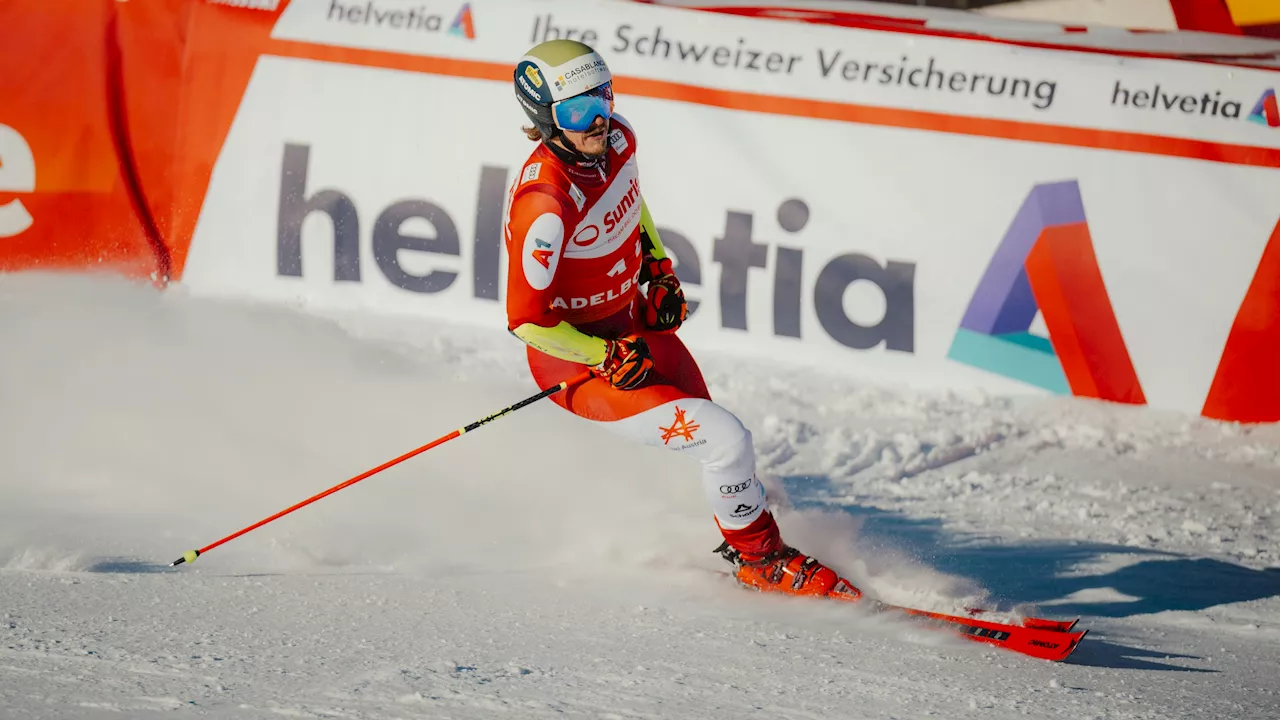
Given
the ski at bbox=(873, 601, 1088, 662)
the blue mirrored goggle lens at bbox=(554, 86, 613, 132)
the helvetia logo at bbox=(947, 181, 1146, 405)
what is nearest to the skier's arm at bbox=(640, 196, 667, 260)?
the blue mirrored goggle lens at bbox=(554, 86, 613, 132)

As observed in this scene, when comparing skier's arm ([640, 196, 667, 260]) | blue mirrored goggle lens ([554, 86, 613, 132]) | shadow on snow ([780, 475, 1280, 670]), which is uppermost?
blue mirrored goggle lens ([554, 86, 613, 132])

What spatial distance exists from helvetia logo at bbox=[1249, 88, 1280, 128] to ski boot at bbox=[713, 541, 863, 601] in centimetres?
394

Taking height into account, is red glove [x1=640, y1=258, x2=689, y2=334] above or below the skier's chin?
below

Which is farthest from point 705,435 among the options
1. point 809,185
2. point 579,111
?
point 809,185

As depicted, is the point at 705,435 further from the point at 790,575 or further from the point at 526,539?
the point at 526,539

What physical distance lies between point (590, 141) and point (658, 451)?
2189 millimetres

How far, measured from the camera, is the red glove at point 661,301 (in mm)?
4559

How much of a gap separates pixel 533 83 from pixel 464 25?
11.7 feet

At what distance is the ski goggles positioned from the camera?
3.91 metres

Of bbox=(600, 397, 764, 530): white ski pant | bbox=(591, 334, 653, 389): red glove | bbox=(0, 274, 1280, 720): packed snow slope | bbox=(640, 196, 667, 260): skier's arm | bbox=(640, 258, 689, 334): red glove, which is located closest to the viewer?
bbox=(0, 274, 1280, 720): packed snow slope

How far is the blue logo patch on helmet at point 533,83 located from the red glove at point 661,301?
928 mm

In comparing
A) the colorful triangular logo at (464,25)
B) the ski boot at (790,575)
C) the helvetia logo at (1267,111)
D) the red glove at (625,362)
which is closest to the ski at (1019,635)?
the ski boot at (790,575)

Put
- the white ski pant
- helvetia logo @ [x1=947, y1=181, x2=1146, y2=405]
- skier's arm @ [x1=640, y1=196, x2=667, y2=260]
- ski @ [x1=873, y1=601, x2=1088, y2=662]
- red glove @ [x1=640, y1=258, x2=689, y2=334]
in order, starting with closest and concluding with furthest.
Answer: ski @ [x1=873, y1=601, x2=1088, y2=662], the white ski pant, red glove @ [x1=640, y1=258, x2=689, y2=334], skier's arm @ [x1=640, y1=196, x2=667, y2=260], helvetia logo @ [x1=947, y1=181, x2=1146, y2=405]

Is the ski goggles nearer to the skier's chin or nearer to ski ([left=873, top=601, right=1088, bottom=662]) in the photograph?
the skier's chin
